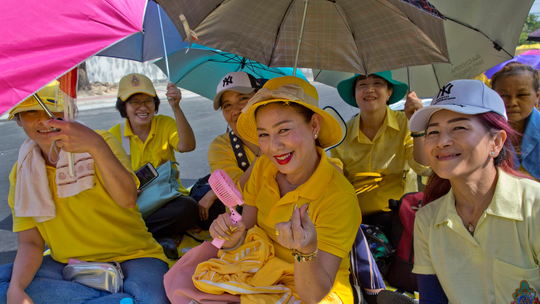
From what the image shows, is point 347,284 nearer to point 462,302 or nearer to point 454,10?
point 462,302

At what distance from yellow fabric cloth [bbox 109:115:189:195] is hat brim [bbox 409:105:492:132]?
2.42 meters

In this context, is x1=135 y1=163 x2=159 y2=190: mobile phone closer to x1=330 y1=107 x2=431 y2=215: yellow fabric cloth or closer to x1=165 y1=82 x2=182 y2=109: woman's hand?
x1=165 y1=82 x2=182 y2=109: woman's hand

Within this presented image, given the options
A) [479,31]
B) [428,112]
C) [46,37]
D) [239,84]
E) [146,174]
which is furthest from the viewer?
[146,174]

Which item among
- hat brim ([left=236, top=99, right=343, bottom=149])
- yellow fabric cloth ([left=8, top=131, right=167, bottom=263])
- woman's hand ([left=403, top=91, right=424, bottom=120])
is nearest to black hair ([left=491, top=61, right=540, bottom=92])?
woman's hand ([left=403, top=91, right=424, bottom=120])

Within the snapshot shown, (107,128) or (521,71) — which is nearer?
(521,71)

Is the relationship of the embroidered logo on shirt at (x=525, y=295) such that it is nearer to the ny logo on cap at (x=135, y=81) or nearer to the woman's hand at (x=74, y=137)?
the woman's hand at (x=74, y=137)

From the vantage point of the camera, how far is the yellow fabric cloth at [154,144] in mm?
3592

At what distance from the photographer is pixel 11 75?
1.18 metres

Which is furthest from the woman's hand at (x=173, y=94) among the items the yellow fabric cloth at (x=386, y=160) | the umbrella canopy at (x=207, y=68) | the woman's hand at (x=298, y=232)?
the woman's hand at (x=298, y=232)

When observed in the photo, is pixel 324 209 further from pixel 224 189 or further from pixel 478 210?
pixel 478 210

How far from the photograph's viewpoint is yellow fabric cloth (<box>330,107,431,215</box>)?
3.10 m

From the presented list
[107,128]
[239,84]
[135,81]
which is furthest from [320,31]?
[107,128]

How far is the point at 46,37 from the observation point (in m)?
1.29

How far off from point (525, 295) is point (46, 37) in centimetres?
204
